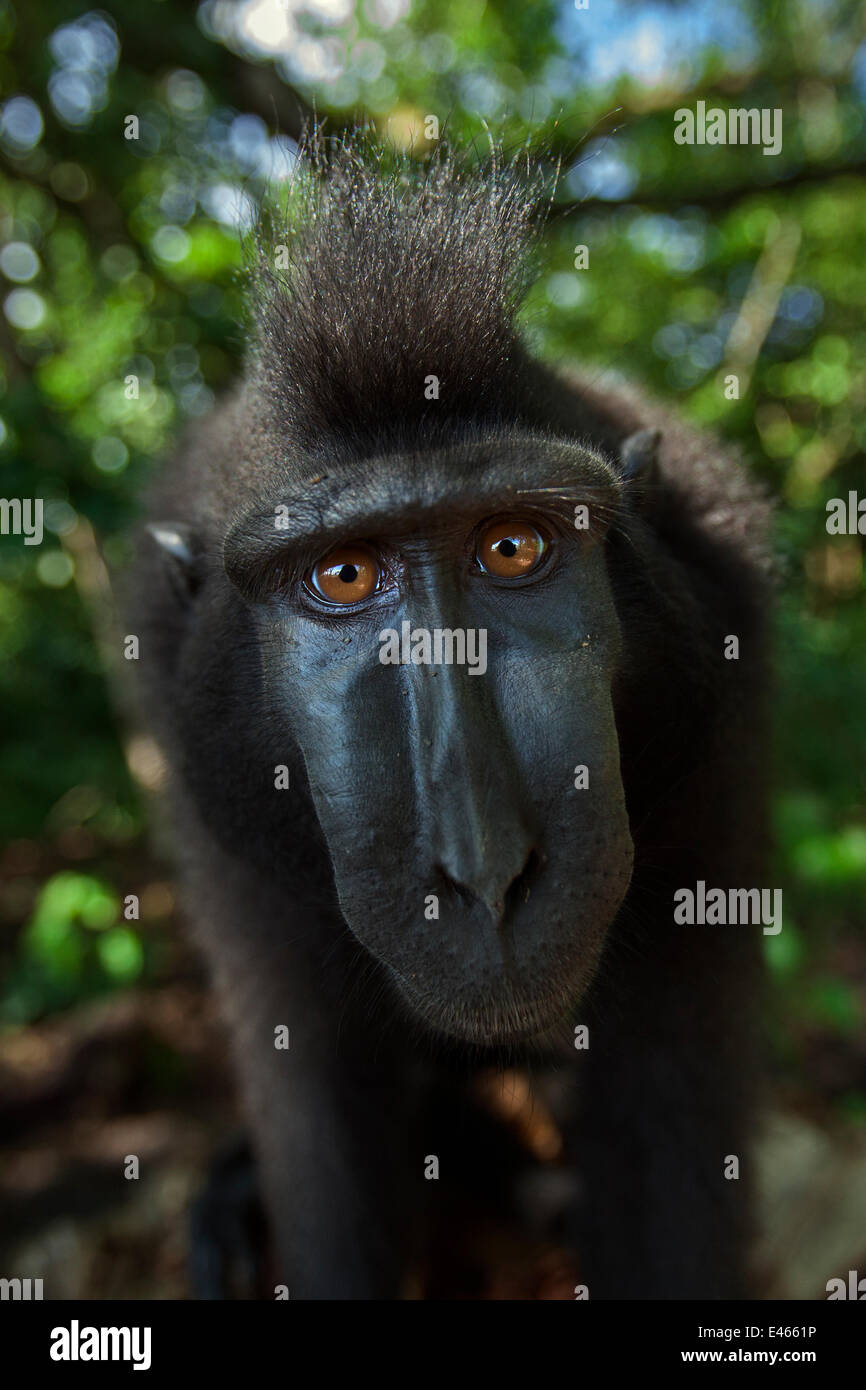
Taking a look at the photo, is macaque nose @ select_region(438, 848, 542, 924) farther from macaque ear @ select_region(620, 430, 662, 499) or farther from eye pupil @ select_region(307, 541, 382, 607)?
macaque ear @ select_region(620, 430, 662, 499)

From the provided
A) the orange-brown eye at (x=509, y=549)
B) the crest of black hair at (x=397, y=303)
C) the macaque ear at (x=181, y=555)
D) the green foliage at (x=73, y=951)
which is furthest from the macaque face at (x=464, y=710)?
the green foliage at (x=73, y=951)

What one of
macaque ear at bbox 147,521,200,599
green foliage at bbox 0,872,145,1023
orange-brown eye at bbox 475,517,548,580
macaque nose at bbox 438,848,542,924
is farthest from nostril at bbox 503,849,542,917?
green foliage at bbox 0,872,145,1023

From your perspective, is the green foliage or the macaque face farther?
the green foliage

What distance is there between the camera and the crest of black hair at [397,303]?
8.59ft

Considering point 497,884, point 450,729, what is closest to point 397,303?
point 450,729

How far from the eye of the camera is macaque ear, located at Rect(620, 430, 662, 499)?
2803mm

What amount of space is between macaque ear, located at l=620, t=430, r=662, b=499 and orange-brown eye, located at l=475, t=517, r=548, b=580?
0.44 meters

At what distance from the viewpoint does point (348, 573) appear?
252 cm

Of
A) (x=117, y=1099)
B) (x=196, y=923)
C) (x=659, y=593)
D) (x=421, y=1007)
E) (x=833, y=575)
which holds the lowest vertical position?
(x=117, y=1099)

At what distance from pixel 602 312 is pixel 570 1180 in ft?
32.8

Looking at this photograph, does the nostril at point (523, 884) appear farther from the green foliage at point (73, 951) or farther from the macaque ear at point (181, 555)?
the green foliage at point (73, 951)

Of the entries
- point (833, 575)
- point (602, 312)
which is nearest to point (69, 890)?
point (833, 575)

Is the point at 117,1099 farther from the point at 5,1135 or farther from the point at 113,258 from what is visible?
the point at 113,258

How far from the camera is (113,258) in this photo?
7230 millimetres
